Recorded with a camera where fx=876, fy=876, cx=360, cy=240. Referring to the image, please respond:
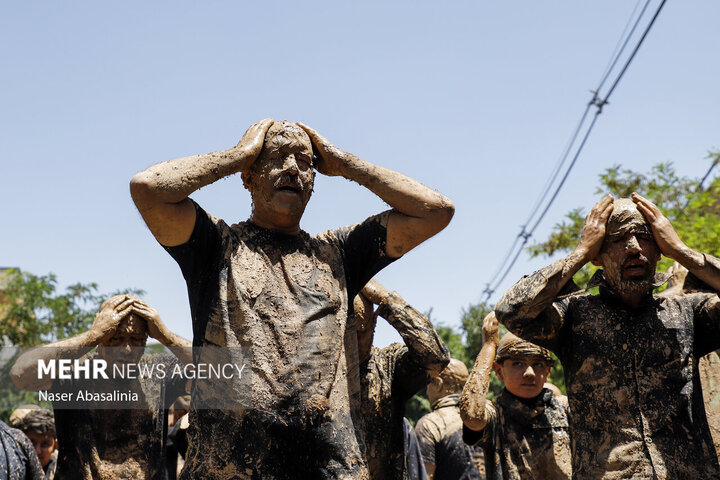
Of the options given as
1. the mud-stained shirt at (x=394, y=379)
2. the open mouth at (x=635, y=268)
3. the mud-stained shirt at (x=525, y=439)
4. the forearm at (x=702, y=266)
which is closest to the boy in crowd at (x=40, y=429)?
the mud-stained shirt at (x=394, y=379)

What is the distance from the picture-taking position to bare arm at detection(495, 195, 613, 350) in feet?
16.7

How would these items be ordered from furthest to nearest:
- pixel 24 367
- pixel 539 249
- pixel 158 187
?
1. pixel 539 249
2. pixel 24 367
3. pixel 158 187

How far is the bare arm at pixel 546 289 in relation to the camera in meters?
5.09

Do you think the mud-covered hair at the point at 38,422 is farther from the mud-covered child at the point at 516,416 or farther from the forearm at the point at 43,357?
the mud-covered child at the point at 516,416

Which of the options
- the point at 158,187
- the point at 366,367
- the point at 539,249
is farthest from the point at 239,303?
the point at 539,249

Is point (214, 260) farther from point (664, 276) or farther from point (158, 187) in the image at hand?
point (664, 276)

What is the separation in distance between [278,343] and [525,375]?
324cm

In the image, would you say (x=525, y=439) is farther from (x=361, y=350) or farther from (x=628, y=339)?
(x=628, y=339)

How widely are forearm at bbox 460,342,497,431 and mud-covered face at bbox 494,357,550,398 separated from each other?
1.68ft

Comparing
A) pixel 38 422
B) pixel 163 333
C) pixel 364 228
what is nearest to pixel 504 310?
pixel 364 228

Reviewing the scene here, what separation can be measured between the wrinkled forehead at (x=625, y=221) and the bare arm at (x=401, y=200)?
135cm

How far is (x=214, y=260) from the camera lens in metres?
4.10

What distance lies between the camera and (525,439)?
21.1ft

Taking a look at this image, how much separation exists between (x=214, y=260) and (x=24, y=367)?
10.9 feet
